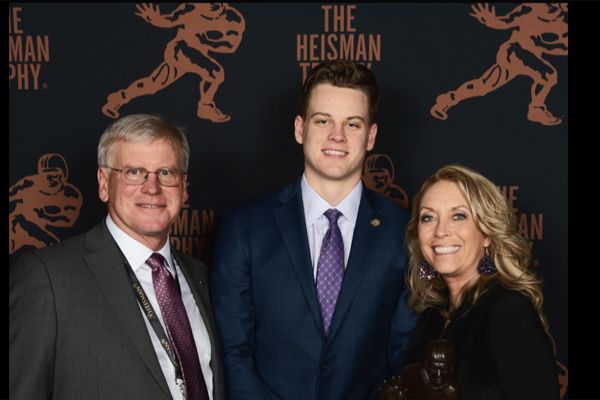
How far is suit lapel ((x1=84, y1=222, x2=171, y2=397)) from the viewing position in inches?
74.2

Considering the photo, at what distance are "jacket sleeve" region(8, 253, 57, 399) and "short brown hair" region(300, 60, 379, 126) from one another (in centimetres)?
131

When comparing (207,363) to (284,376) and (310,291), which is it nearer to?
(284,376)

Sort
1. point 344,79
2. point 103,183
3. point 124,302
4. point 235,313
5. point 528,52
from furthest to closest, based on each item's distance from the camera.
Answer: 1. point 528,52
2. point 344,79
3. point 235,313
4. point 103,183
5. point 124,302

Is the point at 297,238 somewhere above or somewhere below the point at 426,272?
above

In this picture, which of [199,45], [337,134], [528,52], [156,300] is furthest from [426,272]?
[199,45]

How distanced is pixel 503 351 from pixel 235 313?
1062 mm

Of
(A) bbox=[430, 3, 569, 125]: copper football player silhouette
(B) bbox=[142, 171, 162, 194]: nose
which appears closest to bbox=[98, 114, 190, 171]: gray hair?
(B) bbox=[142, 171, 162, 194]: nose

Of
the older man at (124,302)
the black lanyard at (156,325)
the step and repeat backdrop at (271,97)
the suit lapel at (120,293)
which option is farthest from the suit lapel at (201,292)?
the step and repeat backdrop at (271,97)

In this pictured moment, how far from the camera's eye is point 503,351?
5.89 feet

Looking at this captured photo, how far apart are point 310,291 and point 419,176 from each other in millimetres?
1204

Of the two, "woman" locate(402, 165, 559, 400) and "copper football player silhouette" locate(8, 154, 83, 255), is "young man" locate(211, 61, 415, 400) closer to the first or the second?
"woman" locate(402, 165, 559, 400)

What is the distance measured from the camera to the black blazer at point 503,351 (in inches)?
69.2

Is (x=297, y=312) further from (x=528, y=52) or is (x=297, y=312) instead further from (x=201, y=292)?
(x=528, y=52)

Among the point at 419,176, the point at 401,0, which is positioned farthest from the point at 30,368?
the point at 401,0
